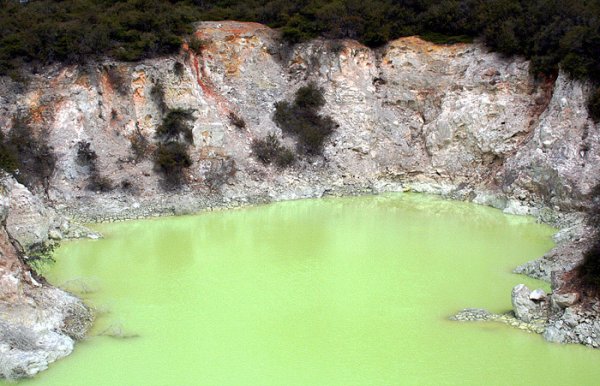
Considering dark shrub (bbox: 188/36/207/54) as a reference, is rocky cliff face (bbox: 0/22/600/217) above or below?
below

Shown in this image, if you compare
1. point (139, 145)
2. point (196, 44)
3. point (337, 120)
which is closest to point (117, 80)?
point (139, 145)

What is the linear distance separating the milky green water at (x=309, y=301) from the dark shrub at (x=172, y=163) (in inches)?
107

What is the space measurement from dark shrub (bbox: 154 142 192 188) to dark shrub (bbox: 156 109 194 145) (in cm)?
77

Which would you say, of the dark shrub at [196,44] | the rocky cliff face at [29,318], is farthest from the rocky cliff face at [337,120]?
the rocky cliff face at [29,318]

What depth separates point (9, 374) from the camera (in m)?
11.0

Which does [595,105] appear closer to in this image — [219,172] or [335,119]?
[335,119]

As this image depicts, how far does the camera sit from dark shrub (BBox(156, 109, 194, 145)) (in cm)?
2800

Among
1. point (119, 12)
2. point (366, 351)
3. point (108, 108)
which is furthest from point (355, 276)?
point (119, 12)

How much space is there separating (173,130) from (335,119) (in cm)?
786

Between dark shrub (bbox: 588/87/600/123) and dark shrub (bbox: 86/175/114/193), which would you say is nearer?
dark shrub (bbox: 588/87/600/123)

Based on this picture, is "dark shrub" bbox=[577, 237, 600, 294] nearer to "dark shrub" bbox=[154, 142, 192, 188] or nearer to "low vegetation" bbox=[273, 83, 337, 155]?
"dark shrub" bbox=[154, 142, 192, 188]

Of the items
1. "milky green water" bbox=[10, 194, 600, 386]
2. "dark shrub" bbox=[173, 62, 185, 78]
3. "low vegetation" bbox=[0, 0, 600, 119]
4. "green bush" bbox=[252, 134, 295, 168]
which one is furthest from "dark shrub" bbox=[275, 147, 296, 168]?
"low vegetation" bbox=[0, 0, 600, 119]

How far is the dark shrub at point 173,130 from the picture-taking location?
28.0m

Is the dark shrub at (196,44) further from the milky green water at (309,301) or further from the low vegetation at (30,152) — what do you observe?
the milky green water at (309,301)
